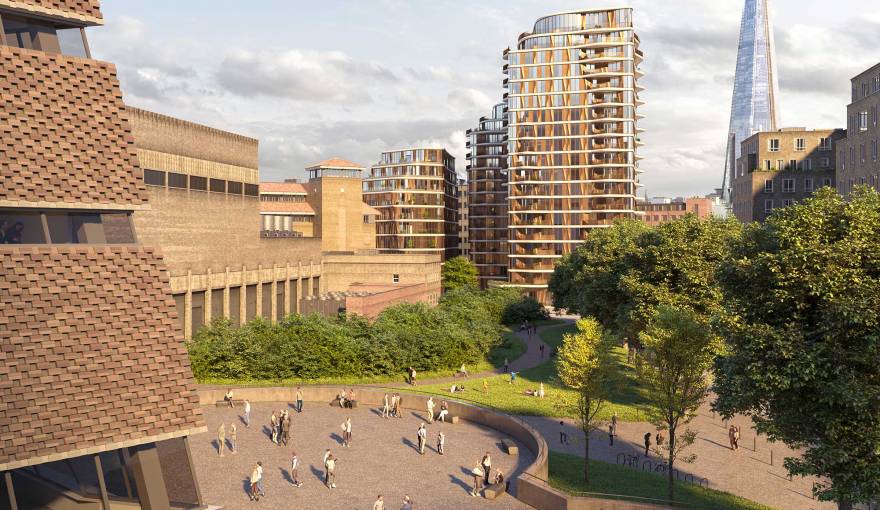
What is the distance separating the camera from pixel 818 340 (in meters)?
22.4

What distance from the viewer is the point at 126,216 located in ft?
64.4

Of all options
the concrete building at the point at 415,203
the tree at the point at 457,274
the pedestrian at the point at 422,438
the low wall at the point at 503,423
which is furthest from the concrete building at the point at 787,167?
the pedestrian at the point at 422,438

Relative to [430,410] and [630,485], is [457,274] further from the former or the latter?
[630,485]

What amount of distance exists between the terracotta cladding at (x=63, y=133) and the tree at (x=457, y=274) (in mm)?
97240

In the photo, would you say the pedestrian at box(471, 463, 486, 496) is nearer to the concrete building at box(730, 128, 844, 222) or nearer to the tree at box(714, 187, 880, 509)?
the tree at box(714, 187, 880, 509)

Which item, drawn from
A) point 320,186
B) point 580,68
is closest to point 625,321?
point 320,186

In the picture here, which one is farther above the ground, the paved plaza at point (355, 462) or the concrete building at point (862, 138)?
the concrete building at point (862, 138)

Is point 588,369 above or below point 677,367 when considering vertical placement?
below

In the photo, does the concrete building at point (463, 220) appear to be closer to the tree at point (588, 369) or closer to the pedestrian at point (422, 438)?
the tree at point (588, 369)

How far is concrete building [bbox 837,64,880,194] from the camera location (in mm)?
70562

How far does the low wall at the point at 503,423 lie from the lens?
83.8ft

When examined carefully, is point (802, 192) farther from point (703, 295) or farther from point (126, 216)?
point (126, 216)

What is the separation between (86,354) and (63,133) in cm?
561

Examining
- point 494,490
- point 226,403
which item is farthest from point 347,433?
point 226,403
